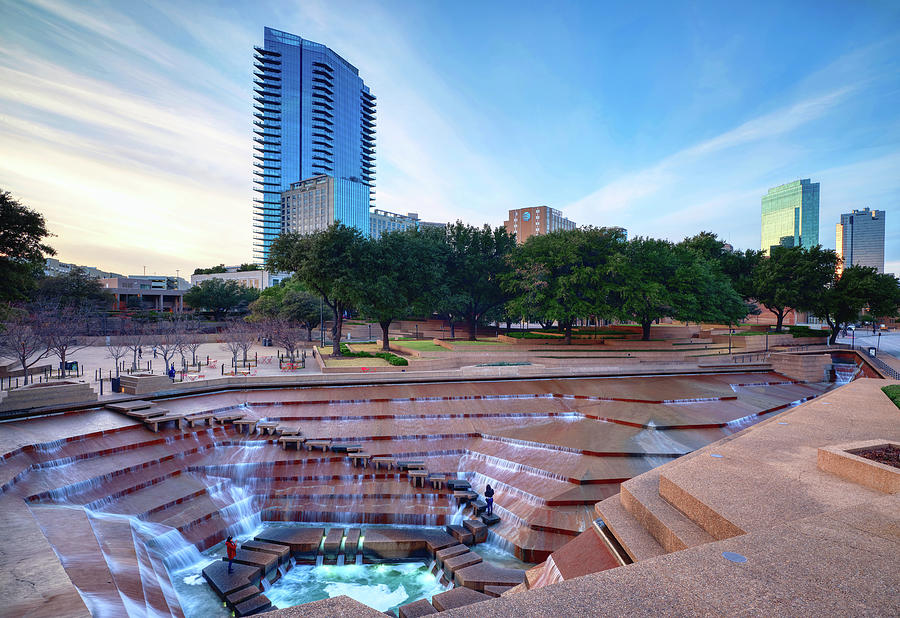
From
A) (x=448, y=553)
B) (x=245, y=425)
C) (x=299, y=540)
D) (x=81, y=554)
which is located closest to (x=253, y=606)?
(x=299, y=540)

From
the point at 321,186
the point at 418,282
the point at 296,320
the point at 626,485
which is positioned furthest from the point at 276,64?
the point at 626,485

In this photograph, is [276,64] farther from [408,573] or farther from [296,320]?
[408,573]

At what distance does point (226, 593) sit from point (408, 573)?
4.47 meters

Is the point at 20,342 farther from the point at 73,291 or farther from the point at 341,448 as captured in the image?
the point at 73,291

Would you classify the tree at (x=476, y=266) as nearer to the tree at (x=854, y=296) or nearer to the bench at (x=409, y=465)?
the bench at (x=409, y=465)

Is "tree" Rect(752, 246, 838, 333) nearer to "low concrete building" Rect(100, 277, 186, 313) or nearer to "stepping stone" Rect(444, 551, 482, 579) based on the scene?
"stepping stone" Rect(444, 551, 482, 579)

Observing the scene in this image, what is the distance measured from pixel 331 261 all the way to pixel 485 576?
25498mm

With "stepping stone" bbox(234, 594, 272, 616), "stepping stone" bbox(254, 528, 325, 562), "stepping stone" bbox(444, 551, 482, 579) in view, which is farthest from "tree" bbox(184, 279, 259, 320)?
"stepping stone" bbox(444, 551, 482, 579)

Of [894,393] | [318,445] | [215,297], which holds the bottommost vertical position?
[318,445]

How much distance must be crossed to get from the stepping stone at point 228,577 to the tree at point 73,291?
53.9 m

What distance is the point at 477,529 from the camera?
1288 centimetres

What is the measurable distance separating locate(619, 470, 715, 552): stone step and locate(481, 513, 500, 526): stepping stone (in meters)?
5.25

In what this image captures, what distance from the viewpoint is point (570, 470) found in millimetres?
14969

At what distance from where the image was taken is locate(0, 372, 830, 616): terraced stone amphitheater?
347 inches
